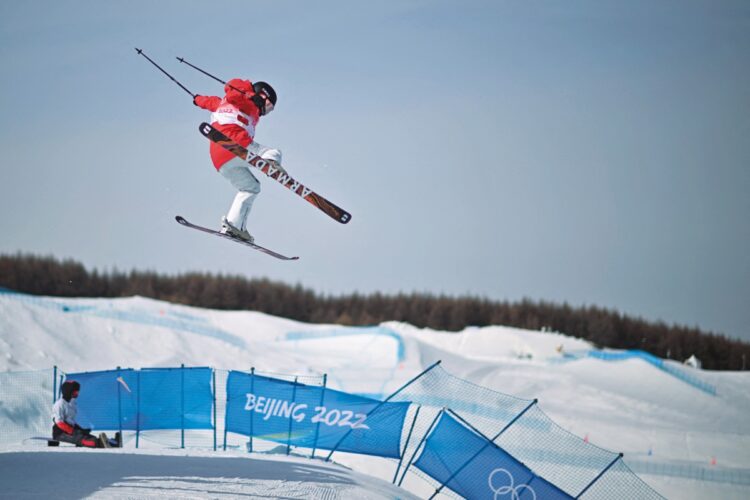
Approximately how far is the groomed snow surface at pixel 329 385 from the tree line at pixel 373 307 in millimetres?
5878

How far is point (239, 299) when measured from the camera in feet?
190

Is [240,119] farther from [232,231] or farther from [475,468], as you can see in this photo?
[475,468]

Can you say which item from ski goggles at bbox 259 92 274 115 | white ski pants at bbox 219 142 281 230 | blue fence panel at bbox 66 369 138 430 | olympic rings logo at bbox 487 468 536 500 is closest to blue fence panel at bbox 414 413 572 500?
olympic rings logo at bbox 487 468 536 500

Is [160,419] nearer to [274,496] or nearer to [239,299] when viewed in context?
[274,496]

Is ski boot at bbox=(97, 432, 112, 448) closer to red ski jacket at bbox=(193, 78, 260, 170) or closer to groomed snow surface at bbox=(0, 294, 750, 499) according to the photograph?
groomed snow surface at bbox=(0, 294, 750, 499)

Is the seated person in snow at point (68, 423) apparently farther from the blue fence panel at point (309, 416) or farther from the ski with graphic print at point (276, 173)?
the ski with graphic print at point (276, 173)

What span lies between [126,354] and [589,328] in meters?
38.7

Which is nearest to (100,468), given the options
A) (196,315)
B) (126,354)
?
(126,354)

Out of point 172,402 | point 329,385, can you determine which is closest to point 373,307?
point 329,385

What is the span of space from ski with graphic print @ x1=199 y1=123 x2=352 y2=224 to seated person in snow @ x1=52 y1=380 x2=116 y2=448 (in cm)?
522

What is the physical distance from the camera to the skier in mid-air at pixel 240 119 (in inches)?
382

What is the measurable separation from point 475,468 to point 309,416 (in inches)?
132

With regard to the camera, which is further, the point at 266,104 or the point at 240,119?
the point at 266,104

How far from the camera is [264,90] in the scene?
9.79 m
